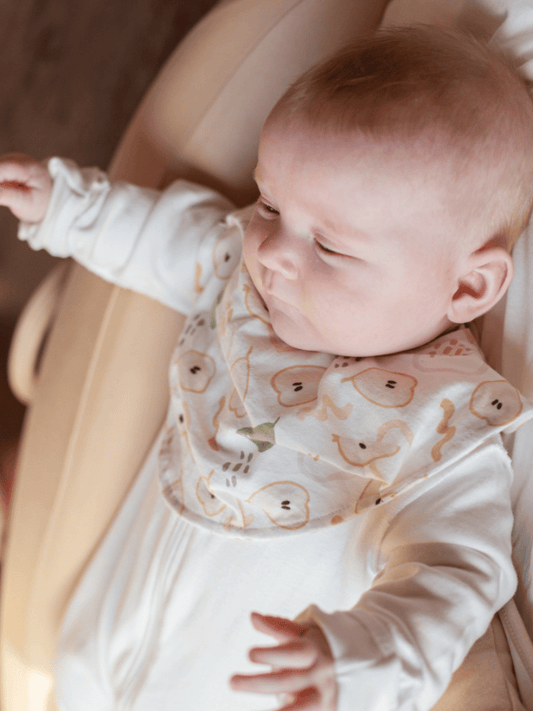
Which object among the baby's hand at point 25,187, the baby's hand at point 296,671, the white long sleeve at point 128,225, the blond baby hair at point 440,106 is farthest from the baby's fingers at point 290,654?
the baby's hand at point 25,187

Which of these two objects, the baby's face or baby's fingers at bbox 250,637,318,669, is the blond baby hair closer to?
the baby's face

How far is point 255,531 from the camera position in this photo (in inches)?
28.4

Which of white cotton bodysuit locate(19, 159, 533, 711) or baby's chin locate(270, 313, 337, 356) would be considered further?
baby's chin locate(270, 313, 337, 356)

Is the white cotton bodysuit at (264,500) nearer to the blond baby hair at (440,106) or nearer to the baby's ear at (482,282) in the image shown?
the baby's ear at (482,282)

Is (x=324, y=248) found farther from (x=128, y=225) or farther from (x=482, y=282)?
(x=128, y=225)

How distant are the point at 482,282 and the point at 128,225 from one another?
1.58ft

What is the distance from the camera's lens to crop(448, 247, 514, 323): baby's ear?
621mm

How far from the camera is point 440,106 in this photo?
22.8 inches

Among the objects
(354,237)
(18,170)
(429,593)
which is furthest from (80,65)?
(429,593)

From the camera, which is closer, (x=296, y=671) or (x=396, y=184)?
(x=296, y=671)

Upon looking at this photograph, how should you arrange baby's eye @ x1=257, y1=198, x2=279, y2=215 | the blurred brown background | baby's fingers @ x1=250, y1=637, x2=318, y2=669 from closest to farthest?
baby's fingers @ x1=250, y1=637, x2=318, y2=669, baby's eye @ x1=257, y1=198, x2=279, y2=215, the blurred brown background

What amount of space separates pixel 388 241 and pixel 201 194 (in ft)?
1.17

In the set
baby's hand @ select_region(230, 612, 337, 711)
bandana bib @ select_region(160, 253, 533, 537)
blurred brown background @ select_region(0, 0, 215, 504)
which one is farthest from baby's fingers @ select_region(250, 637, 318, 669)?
blurred brown background @ select_region(0, 0, 215, 504)

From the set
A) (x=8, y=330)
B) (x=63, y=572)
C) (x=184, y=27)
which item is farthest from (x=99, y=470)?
(x=184, y=27)
